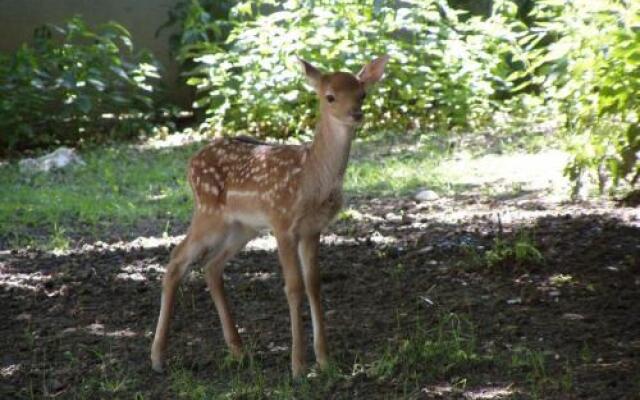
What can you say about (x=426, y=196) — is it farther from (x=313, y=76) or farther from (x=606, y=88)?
(x=313, y=76)

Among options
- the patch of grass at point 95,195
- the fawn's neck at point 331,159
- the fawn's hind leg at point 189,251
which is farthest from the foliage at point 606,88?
the patch of grass at point 95,195

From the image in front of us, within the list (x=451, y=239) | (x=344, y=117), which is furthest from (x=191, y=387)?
(x=451, y=239)

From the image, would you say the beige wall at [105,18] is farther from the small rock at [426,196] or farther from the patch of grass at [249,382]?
the patch of grass at [249,382]

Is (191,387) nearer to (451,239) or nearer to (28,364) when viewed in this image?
(28,364)

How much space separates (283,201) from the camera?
17.7 feet

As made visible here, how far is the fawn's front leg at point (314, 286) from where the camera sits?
534cm

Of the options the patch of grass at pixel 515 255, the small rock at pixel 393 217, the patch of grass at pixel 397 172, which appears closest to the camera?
the patch of grass at pixel 515 255

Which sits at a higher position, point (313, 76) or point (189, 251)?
point (313, 76)

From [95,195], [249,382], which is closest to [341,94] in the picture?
[249,382]

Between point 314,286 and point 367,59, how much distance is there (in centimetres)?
688

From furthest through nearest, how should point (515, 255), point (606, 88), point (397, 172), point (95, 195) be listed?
point (397, 172) → point (95, 195) → point (606, 88) → point (515, 255)

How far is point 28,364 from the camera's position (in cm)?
570

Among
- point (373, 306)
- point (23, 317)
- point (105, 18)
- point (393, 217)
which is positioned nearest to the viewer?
point (373, 306)

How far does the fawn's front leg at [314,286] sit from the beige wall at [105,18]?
9188 millimetres
